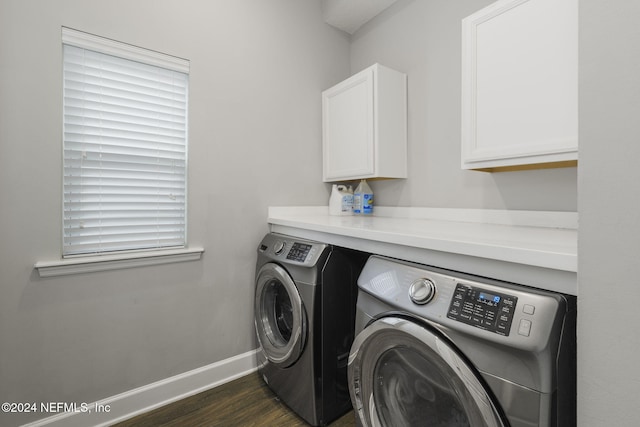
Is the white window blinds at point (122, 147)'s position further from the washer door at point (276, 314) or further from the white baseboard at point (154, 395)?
the white baseboard at point (154, 395)

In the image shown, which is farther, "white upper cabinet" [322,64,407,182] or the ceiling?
the ceiling

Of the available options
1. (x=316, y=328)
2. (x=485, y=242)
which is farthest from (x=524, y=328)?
(x=316, y=328)

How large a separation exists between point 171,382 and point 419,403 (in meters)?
1.41

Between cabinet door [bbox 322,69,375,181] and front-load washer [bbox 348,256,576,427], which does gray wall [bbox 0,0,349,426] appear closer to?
cabinet door [bbox 322,69,375,181]

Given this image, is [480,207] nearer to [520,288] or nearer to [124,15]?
[520,288]

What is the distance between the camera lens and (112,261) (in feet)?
4.96

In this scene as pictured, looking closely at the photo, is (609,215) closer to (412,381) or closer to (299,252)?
(412,381)

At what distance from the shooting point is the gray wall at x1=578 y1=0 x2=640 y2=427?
479 mm

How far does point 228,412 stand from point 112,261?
1.01m

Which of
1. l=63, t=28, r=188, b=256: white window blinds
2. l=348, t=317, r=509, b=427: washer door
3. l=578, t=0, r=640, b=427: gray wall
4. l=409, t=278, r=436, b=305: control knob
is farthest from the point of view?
l=63, t=28, r=188, b=256: white window blinds

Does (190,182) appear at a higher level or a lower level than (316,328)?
higher

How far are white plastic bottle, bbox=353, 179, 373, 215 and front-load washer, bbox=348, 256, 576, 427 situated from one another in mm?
1109

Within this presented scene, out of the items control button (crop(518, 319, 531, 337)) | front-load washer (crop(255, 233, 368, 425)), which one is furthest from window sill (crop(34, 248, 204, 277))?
control button (crop(518, 319, 531, 337))

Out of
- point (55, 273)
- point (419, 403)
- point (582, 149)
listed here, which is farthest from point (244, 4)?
point (419, 403)
